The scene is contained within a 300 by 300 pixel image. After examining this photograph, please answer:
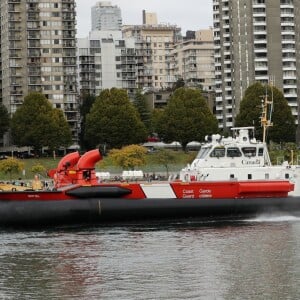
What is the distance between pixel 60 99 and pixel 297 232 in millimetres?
103076

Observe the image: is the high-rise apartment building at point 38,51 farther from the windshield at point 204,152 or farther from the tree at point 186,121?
the windshield at point 204,152

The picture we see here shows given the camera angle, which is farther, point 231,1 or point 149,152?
point 231,1

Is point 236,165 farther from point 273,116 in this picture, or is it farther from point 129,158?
point 273,116

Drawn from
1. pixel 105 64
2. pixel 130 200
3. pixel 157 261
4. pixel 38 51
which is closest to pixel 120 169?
pixel 38 51

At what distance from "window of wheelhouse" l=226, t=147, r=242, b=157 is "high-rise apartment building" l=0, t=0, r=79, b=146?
299ft

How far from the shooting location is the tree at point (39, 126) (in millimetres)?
127062

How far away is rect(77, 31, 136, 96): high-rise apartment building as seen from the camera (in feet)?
573

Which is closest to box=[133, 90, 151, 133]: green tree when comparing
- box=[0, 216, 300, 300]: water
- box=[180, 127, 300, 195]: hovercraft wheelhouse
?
box=[180, 127, 300, 195]: hovercraft wheelhouse

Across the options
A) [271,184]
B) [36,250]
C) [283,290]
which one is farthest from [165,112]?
[283,290]

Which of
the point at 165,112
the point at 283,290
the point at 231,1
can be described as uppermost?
the point at 231,1

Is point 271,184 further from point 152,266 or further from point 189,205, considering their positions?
point 152,266

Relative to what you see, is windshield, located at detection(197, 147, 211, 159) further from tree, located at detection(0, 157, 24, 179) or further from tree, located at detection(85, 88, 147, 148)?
tree, located at detection(85, 88, 147, 148)

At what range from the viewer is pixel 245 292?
36688 mm

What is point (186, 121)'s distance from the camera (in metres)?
128
